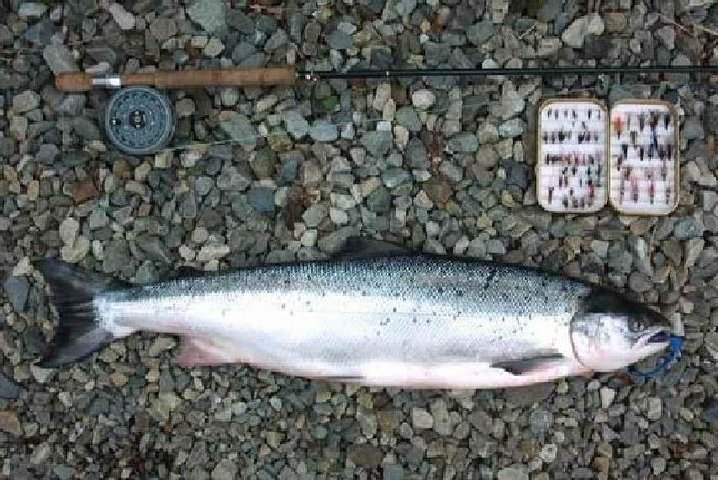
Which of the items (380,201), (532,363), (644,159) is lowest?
(532,363)

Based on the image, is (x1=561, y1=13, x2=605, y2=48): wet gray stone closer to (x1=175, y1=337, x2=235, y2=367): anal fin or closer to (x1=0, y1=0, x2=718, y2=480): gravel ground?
(x1=0, y1=0, x2=718, y2=480): gravel ground

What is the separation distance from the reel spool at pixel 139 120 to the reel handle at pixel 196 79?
0.14 feet

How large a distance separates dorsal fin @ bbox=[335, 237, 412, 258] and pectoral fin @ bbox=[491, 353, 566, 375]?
1.70 ft

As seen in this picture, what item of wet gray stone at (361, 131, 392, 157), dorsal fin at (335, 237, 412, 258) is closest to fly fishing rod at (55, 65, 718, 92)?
wet gray stone at (361, 131, 392, 157)

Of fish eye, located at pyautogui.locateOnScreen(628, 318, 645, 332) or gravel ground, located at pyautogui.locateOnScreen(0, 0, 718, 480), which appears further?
gravel ground, located at pyautogui.locateOnScreen(0, 0, 718, 480)

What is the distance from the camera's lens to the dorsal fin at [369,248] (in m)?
3.01

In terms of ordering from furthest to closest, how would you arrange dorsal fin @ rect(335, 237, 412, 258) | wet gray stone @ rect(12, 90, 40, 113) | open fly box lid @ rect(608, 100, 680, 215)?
A: 1. wet gray stone @ rect(12, 90, 40, 113)
2. open fly box lid @ rect(608, 100, 680, 215)
3. dorsal fin @ rect(335, 237, 412, 258)

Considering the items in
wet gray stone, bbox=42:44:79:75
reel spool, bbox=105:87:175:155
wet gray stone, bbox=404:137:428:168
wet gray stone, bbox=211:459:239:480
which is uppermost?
wet gray stone, bbox=42:44:79:75

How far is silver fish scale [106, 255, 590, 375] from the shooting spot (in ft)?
9.56

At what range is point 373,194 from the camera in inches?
126

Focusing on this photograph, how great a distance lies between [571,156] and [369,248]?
83cm

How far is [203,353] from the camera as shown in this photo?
3041 mm

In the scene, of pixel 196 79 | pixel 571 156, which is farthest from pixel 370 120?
pixel 571 156

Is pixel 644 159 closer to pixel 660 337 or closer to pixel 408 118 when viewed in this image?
pixel 660 337
